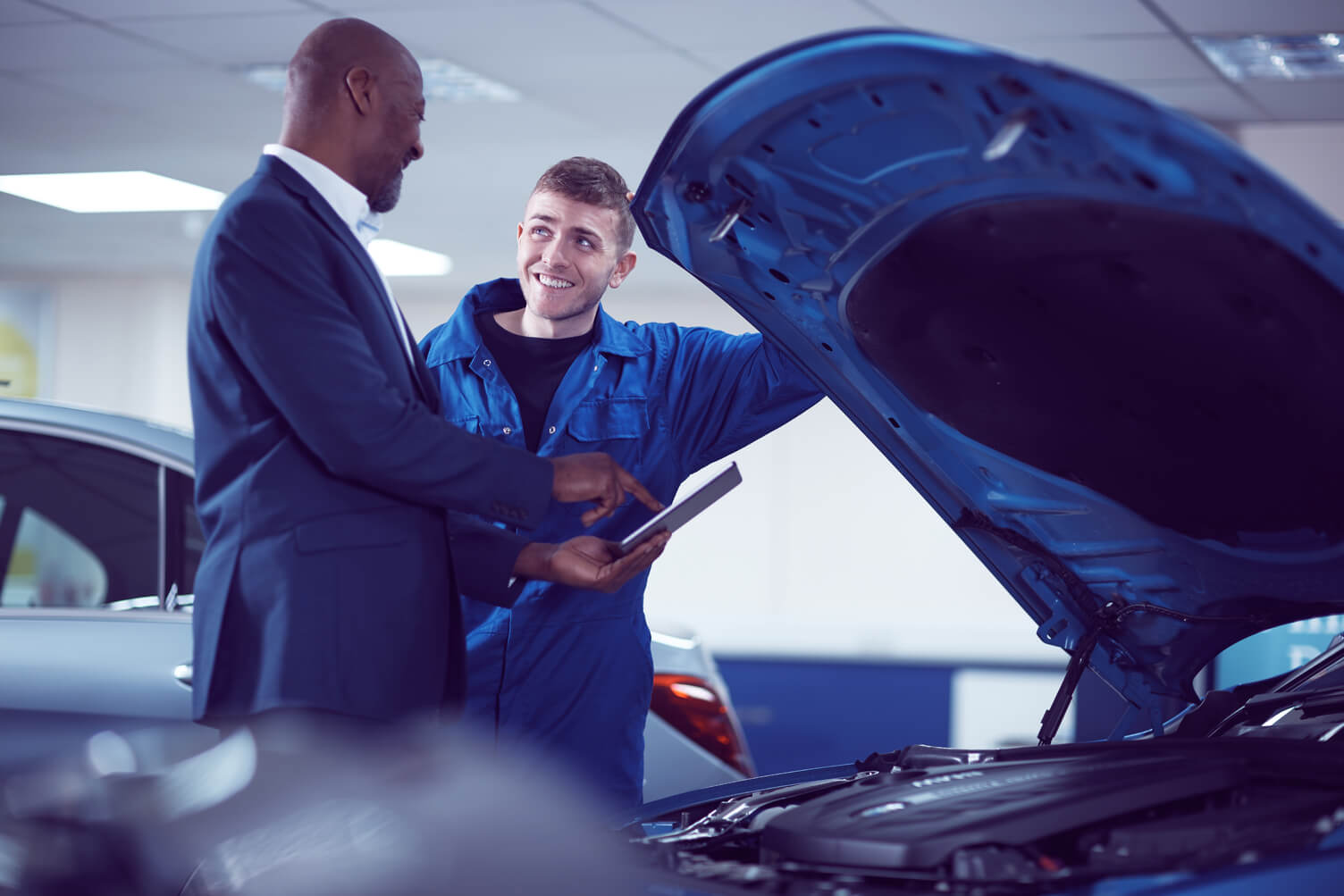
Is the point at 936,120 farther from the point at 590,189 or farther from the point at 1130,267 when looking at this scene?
the point at 590,189

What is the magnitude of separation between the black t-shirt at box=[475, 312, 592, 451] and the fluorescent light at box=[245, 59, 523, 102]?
292 cm

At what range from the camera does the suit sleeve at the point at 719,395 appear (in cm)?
249

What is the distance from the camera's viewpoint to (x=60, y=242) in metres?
9.52

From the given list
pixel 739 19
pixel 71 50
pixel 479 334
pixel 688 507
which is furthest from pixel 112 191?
pixel 688 507

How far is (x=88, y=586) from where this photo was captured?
3.22 metres

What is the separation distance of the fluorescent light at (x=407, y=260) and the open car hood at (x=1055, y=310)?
7345 millimetres

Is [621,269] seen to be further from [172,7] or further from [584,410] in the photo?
[172,7]

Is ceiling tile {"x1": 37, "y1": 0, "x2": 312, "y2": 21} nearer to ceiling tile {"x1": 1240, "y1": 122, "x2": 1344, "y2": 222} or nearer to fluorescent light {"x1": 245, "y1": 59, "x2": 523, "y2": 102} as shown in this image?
fluorescent light {"x1": 245, "y1": 59, "x2": 523, "y2": 102}

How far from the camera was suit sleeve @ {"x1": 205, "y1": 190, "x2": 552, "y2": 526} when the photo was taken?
158 cm

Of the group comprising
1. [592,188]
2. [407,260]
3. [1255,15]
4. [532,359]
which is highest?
[407,260]

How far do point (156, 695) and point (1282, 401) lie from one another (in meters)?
2.09

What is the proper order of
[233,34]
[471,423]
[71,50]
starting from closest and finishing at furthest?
[471,423] < [233,34] < [71,50]

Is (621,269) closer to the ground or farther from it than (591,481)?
farther from it

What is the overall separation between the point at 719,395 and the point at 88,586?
1617mm
